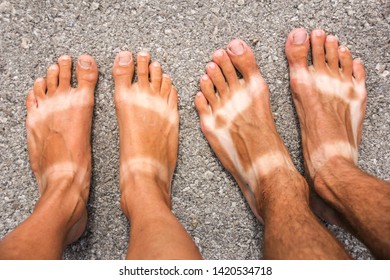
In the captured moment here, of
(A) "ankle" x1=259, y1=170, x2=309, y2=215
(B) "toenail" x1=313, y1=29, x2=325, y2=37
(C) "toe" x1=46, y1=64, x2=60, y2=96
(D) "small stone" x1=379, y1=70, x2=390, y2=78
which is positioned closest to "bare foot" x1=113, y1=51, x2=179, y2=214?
(C) "toe" x1=46, y1=64, x2=60, y2=96

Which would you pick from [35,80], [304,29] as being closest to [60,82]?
[35,80]

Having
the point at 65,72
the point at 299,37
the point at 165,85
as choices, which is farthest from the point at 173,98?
the point at 299,37

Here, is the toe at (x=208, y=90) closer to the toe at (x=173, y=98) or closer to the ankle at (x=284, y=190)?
the toe at (x=173, y=98)

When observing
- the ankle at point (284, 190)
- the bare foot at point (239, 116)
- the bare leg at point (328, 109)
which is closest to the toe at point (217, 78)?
the bare foot at point (239, 116)

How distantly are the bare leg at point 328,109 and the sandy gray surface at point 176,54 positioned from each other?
0.06 m

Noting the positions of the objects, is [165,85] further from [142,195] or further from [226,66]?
[142,195]

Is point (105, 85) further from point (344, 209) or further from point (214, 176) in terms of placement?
point (344, 209)

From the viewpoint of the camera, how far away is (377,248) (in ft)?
4.05

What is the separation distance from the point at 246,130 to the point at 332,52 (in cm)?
44

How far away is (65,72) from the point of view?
167 centimetres

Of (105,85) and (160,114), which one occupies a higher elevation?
(105,85)

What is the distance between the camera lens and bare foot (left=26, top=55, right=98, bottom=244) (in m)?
1.61

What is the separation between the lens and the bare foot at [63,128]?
1607 mm
